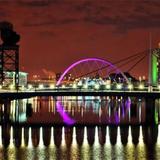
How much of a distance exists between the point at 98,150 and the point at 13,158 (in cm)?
1027

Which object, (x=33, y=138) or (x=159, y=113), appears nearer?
(x=33, y=138)

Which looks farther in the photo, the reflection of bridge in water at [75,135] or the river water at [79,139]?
the reflection of bridge in water at [75,135]

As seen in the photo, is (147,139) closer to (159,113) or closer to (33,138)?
(33,138)

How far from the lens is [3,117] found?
101 metres

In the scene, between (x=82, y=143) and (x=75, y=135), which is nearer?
(x=82, y=143)

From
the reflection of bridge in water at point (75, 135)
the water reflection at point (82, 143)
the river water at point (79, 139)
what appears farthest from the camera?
the reflection of bridge in water at point (75, 135)

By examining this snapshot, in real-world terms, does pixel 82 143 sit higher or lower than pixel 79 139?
lower

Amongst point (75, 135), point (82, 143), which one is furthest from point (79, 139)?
point (75, 135)

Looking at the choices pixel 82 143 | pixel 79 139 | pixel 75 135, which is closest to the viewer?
pixel 82 143

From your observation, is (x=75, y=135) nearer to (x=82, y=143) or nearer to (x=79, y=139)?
(x=79, y=139)

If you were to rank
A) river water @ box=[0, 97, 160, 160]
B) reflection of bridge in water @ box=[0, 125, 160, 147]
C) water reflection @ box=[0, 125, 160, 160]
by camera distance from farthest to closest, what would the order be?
reflection of bridge in water @ box=[0, 125, 160, 147], river water @ box=[0, 97, 160, 160], water reflection @ box=[0, 125, 160, 160]

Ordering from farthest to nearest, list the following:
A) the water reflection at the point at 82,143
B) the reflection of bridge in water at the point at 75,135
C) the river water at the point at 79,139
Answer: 1. the reflection of bridge in water at the point at 75,135
2. the river water at the point at 79,139
3. the water reflection at the point at 82,143

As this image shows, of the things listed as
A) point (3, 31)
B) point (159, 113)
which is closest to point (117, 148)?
point (159, 113)

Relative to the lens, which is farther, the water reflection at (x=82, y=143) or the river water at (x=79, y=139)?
the river water at (x=79, y=139)
